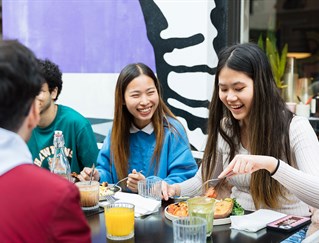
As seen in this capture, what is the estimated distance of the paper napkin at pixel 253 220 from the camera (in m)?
1.45

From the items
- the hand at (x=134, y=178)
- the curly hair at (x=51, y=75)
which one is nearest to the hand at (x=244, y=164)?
the hand at (x=134, y=178)

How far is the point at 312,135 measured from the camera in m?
1.87

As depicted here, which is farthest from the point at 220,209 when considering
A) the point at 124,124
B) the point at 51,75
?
the point at 51,75

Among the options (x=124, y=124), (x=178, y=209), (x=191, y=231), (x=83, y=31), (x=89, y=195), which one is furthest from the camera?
(x=83, y=31)

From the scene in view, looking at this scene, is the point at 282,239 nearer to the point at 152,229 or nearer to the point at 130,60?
the point at 152,229

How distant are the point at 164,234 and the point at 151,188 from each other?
41 cm

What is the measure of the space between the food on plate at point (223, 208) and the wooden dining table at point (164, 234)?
41mm

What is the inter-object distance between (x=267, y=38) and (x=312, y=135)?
200 centimetres

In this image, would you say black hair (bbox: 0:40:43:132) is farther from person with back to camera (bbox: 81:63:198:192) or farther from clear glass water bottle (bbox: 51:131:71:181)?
person with back to camera (bbox: 81:63:198:192)

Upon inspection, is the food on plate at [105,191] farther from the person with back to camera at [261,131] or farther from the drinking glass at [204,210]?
the drinking glass at [204,210]

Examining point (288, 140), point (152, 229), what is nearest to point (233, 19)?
point (288, 140)

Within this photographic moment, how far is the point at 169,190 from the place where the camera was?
6.22ft

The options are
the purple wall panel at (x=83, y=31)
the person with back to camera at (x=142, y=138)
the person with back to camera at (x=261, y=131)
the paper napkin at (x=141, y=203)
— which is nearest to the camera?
the paper napkin at (x=141, y=203)

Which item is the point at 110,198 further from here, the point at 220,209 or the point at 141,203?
the point at 220,209
